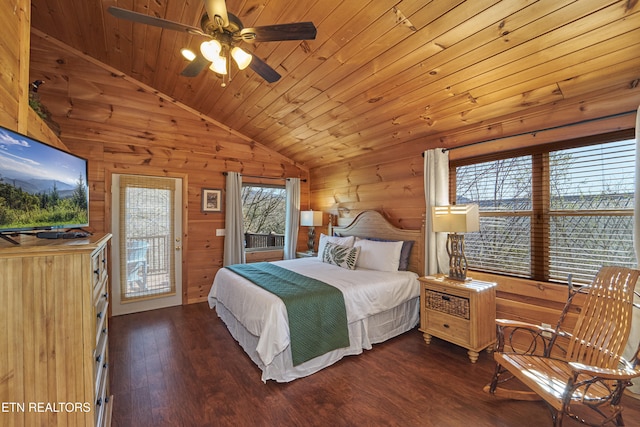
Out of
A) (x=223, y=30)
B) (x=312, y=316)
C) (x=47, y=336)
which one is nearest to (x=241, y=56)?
(x=223, y=30)

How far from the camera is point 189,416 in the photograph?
6.28 feet

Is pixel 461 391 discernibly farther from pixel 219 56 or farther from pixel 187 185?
pixel 187 185

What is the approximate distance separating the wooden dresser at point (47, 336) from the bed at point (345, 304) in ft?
4.07

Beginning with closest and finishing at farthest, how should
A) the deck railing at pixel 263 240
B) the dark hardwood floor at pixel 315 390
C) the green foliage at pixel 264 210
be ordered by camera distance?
the dark hardwood floor at pixel 315 390 → the deck railing at pixel 263 240 → the green foliage at pixel 264 210

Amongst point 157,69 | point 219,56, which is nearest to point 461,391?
point 219,56

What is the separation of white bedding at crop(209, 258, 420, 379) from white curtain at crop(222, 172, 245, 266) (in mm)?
942

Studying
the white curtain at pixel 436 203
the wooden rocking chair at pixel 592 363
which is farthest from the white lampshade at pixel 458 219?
the wooden rocking chair at pixel 592 363

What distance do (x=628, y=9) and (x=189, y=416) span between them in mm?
3736

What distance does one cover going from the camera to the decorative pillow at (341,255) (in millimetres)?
3536

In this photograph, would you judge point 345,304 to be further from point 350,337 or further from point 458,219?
point 458,219

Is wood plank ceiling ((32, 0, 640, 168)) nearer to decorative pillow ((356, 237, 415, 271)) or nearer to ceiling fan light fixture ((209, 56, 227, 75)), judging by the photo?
ceiling fan light fixture ((209, 56, 227, 75))

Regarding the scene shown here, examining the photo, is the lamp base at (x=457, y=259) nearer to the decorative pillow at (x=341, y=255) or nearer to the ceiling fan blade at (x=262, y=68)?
the decorative pillow at (x=341, y=255)

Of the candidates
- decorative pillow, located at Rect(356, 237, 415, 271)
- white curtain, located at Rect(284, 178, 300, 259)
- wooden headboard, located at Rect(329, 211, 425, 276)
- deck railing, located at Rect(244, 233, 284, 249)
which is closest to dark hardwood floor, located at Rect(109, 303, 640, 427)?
decorative pillow, located at Rect(356, 237, 415, 271)

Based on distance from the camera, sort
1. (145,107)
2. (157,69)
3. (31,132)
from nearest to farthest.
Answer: (31,132) → (157,69) → (145,107)
